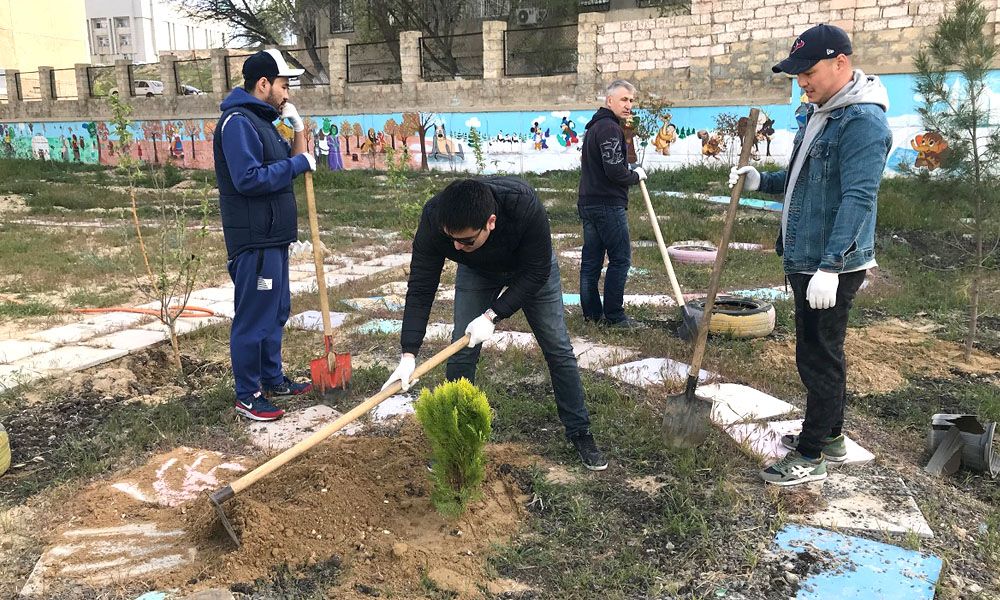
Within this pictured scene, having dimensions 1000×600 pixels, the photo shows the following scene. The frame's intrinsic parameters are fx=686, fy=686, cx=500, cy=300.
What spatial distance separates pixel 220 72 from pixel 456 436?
21.9 metres

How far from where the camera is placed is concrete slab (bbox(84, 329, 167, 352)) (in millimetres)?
5055

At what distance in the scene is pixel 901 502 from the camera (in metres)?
2.92

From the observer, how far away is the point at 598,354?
15.8 ft

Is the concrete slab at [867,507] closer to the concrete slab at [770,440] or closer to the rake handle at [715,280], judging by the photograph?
the concrete slab at [770,440]

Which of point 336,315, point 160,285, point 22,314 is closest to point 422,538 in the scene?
point 160,285

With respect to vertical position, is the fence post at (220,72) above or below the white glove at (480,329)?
above

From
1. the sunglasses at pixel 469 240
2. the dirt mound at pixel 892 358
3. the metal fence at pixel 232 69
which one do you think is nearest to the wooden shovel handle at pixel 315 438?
the sunglasses at pixel 469 240

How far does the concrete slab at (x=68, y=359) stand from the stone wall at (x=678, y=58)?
1279 cm

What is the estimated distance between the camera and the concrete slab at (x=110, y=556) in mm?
2508

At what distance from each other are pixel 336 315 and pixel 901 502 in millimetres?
4384

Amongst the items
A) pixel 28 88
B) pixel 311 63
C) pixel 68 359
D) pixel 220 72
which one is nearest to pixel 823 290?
pixel 68 359

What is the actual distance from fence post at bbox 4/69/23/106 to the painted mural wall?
2.30 m

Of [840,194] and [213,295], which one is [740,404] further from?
[213,295]

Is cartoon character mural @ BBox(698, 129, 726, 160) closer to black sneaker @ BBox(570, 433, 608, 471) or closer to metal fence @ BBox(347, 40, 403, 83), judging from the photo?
black sneaker @ BBox(570, 433, 608, 471)
